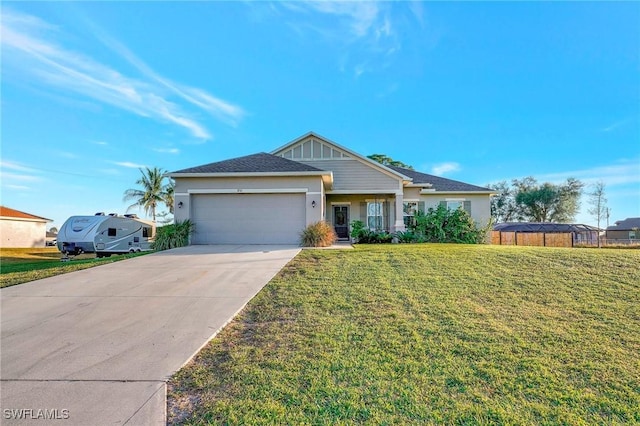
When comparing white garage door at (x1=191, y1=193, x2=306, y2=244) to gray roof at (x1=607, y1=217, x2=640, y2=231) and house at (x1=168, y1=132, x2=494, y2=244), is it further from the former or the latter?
gray roof at (x1=607, y1=217, x2=640, y2=231)

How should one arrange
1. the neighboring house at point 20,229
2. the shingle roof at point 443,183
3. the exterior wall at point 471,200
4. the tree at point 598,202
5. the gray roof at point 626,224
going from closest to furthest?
the exterior wall at point 471,200 < the shingle roof at point 443,183 < the neighboring house at point 20,229 < the tree at point 598,202 < the gray roof at point 626,224

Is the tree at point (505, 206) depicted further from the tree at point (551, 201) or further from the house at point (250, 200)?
the house at point (250, 200)

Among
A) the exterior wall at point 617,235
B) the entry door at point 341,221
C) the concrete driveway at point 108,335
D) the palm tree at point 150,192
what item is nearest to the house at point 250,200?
the entry door at point 341,221

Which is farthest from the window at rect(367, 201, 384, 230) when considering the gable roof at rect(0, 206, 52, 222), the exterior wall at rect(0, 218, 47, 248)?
the gable roof at rect(0, 206, 52, 222)

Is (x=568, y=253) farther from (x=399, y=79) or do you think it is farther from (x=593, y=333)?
(x=399, y=79)

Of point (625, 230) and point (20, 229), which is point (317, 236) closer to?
point (20, 229)

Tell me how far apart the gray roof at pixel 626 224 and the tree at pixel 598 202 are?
7.76ft

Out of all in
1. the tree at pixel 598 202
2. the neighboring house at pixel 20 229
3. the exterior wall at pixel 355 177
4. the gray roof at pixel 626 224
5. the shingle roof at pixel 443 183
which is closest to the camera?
the exterior wall at pixel 355 177

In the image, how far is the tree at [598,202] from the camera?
39.7 meters

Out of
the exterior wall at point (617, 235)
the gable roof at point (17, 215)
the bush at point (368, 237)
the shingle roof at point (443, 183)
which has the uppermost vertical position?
the shingle roof at point (443, 183)

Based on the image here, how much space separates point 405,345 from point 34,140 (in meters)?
19.8

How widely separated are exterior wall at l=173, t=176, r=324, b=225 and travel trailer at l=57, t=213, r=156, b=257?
7046 millimetres

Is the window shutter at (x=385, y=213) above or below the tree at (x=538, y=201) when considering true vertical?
below

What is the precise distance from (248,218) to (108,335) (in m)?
9.71
